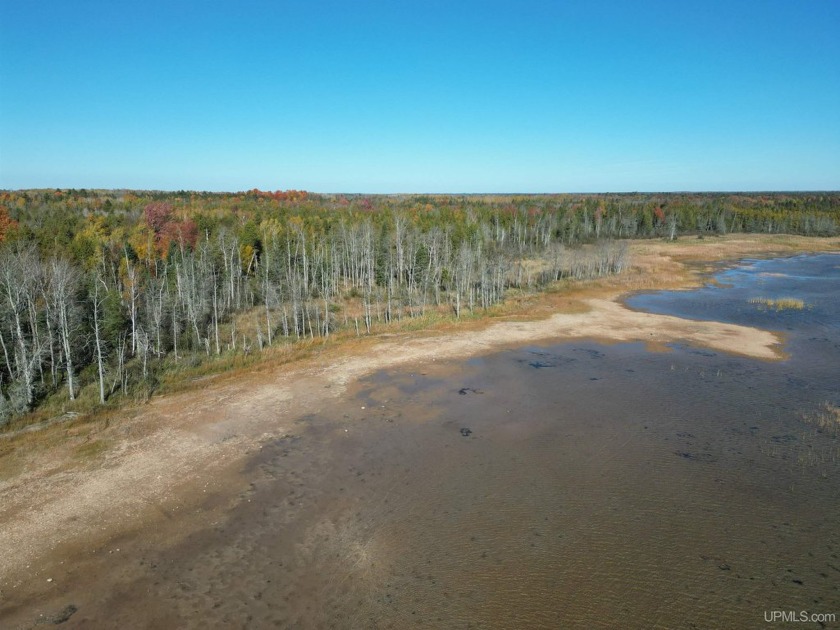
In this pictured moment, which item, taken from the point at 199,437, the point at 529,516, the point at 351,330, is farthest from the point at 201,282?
the point at 529,516

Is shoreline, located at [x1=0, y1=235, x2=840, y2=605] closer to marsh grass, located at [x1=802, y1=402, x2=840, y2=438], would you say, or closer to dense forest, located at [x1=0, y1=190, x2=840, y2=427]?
dense forest, located at [x1=0, y1=190, x2=840, y2=427]

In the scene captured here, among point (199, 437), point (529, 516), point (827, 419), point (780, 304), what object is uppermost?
point (780, 304)

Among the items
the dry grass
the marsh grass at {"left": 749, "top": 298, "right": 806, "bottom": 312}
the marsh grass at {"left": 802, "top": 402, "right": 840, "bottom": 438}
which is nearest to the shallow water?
the marsh grass at {"left": 802, "top": 402, "right": 840, "bottom": 438}

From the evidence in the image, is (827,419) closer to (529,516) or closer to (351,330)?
(529,516)

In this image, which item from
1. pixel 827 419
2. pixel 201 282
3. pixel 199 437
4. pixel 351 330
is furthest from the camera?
pixel 351 330

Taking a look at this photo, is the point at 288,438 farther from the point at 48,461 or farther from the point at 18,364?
the point at 18,364

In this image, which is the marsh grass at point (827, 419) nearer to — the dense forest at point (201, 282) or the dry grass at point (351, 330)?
the dry grass at point (351, 330)

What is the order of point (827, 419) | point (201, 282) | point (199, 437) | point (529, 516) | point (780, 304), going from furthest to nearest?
point (780, 304), point (201, 282), point (827, 419), point (199, 437), point (529, 516)
